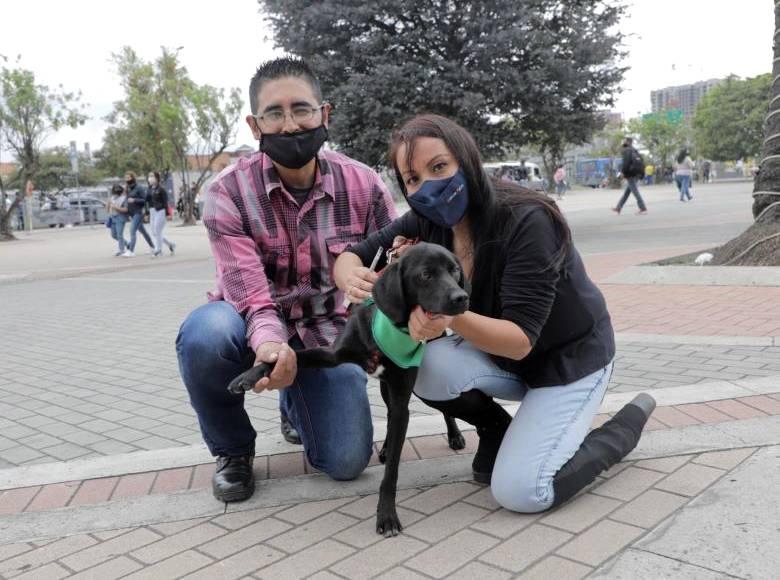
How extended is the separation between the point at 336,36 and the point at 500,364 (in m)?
12.0

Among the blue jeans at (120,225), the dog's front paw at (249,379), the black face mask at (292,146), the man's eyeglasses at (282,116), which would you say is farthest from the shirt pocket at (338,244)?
the blue jeans at (120,225)

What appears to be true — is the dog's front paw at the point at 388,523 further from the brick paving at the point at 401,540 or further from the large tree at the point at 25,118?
the large tree at the point at 25,118

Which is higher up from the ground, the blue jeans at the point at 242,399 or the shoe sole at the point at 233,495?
the blue jeans at the point at 242,399

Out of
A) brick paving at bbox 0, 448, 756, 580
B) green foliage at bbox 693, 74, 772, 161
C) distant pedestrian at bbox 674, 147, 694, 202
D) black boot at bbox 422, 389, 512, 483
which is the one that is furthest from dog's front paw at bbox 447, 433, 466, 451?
green foliage at bbox 693, 74, 772, 161

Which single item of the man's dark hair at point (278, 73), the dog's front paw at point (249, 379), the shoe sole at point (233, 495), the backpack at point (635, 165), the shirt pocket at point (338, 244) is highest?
the man's dark hair at point (278, 73)

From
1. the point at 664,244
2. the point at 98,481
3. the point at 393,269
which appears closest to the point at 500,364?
the point at 393,269

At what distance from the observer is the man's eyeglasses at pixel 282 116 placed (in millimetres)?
3119

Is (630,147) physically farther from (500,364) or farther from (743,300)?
(500,364)

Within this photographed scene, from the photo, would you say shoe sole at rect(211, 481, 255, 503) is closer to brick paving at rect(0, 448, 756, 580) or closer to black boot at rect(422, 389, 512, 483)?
brick paving at rect(0, 448, 756, 580)

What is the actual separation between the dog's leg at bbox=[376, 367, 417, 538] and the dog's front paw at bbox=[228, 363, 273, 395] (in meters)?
0.46

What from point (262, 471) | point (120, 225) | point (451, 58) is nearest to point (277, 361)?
point (262, 471)

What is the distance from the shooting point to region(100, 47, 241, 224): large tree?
33.0 meters

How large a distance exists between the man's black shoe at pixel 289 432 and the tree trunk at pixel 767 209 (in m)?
5.82

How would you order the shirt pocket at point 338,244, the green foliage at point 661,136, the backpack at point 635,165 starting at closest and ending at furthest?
the shirt pocket at point 338,244 < the backpack at point 635,165 < the green foliage at point 661,136
